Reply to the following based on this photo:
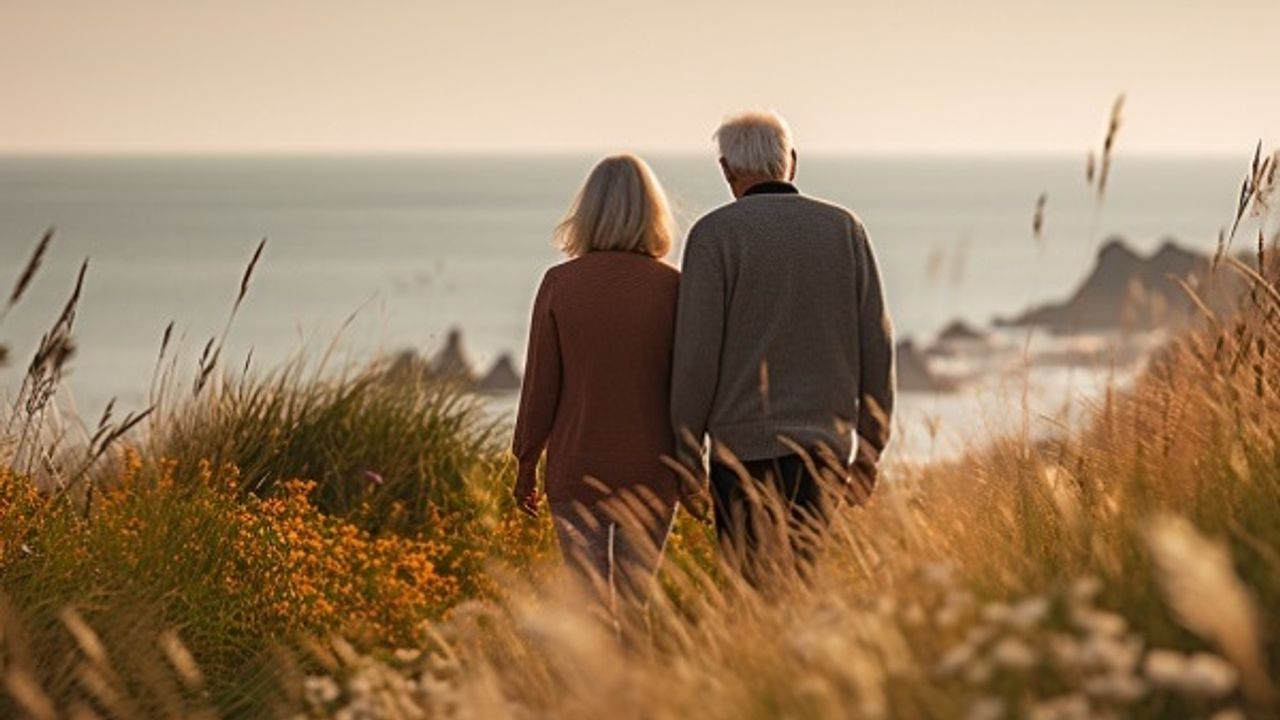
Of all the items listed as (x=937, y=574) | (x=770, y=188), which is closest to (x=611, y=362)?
(x=770, y=188)

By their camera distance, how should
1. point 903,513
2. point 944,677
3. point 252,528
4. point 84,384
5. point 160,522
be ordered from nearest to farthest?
point 944,677 → point 903,513 → point 160,522 → point 252,528 → point 84,384

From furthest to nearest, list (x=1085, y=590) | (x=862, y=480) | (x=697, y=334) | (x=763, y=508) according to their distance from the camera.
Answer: (x=862, y=480)
(x=763, y=508)
(x=697, y=334)
(x=1085, y=590)

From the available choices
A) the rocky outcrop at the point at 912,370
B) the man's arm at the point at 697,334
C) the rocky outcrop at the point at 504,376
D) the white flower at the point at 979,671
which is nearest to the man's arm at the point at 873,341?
the man's arm at the point at 697,334

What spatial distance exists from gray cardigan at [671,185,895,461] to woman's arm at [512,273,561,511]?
0.46 meters

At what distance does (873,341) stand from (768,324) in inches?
14.8

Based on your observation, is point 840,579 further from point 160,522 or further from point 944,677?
point 160,522

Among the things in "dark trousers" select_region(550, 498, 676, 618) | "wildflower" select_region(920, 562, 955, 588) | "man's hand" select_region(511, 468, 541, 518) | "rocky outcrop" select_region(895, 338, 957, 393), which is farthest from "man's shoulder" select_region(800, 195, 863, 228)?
"rocky outcrop" select_region(895, 338, 957, 393)

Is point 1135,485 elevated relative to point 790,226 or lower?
lower

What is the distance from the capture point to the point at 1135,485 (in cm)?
544

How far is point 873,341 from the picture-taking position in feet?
21.2

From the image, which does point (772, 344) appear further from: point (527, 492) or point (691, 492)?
point (527, 492)

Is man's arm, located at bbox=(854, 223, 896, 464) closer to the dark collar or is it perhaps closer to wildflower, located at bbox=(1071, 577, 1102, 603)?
the dark collar

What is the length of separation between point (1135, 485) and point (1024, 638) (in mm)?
1310

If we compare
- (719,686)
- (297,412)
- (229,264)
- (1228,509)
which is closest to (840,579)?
(1228,509)
